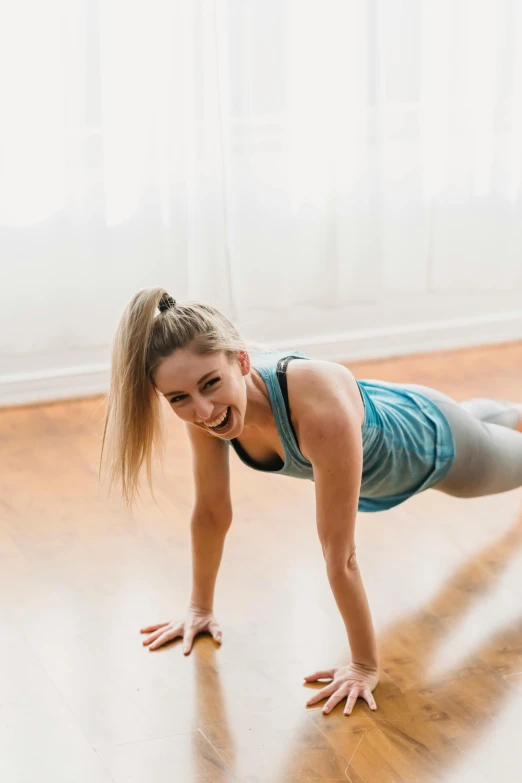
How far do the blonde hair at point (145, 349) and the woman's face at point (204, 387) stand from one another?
0.05ft

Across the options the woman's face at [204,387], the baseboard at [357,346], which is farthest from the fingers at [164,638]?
the baseboard at [357,346]

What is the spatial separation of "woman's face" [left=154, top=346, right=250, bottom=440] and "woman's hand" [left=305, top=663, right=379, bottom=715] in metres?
0.49

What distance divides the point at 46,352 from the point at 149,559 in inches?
43.1

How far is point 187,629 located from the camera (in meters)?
2.13

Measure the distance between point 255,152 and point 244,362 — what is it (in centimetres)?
167

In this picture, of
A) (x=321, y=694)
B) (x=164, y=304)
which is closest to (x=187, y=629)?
(x=321, y=694)

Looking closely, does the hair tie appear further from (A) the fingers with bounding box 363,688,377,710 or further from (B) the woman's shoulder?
(A) the fingers with bounding box 363,688,377,710

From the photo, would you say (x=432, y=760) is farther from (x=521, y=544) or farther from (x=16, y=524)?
(x=16, y=524)

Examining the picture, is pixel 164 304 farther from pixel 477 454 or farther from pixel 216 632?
pixel 477 454

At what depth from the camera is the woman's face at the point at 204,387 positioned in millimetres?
1733

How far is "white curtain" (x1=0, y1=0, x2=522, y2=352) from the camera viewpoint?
122 inches

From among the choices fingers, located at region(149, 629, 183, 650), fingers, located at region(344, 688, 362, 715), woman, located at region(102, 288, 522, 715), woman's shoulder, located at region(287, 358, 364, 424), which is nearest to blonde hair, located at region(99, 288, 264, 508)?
woman, located at region(102, 288, 522, 715)

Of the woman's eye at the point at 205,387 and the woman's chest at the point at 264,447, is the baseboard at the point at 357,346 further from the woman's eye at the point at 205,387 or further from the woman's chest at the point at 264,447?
the woman's eye at the point at 205,387

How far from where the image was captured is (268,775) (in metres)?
1.76
